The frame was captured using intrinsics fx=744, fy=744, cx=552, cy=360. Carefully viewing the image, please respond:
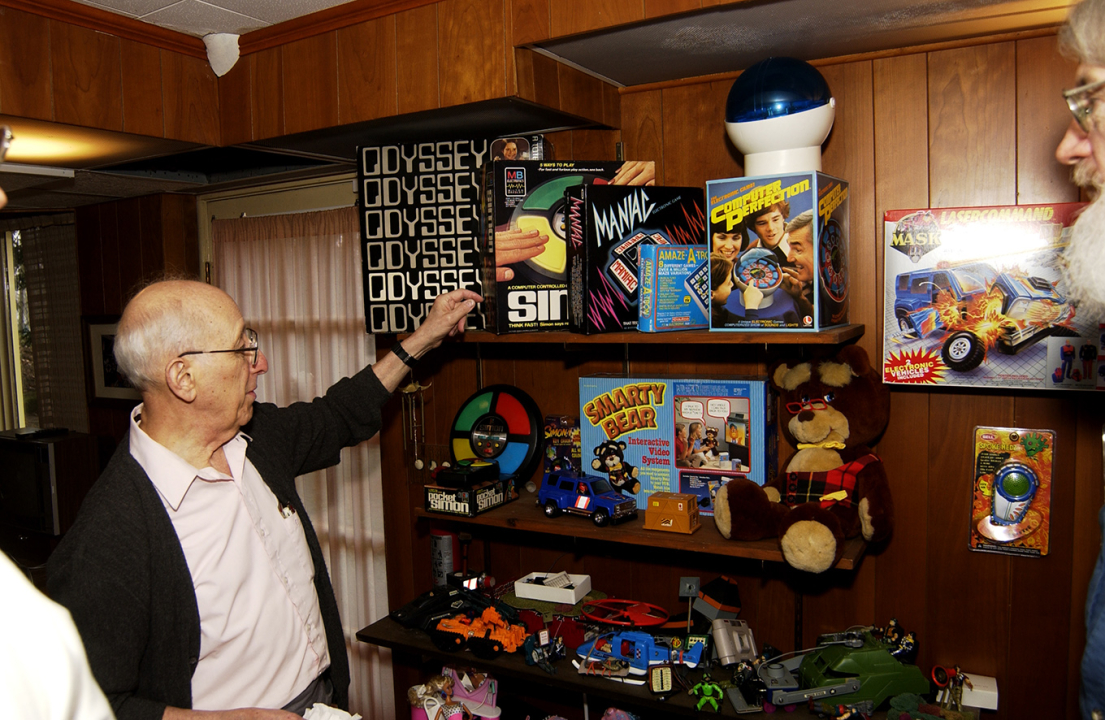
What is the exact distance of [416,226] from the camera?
Answer: 6.76 ft

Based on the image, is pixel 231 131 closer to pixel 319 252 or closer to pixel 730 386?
pixel 319 252

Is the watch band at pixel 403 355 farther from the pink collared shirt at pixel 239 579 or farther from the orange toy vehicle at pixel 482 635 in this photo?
the orange toy vehicle at pixel 482 635

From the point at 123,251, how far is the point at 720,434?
2929 millimetres

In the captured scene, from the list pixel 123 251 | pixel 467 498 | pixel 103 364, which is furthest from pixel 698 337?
pixel 103 364

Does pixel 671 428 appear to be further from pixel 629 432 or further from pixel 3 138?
pixel 3 138

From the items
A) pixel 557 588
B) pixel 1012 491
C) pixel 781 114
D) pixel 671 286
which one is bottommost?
pixel 557 588

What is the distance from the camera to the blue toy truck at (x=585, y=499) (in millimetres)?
1811

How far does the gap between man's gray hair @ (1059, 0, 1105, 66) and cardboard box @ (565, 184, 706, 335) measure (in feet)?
2.83

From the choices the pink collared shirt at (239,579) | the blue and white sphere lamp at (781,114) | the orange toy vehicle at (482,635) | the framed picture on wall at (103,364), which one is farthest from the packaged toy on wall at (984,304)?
the framed picture on wall at (103,364)

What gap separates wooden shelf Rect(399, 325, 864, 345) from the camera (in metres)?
1.53

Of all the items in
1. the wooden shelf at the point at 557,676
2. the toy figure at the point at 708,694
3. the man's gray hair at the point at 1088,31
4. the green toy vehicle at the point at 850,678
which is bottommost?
the wooden shelf at the point at 557,676

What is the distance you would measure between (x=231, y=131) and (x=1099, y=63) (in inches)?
79.8

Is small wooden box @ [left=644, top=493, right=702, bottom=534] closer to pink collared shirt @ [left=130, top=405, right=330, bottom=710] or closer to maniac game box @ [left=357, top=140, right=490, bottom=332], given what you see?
maniac game box @ [left=357, top=140, right=490, bottom=332]

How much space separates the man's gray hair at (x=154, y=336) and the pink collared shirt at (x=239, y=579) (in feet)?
0.39
